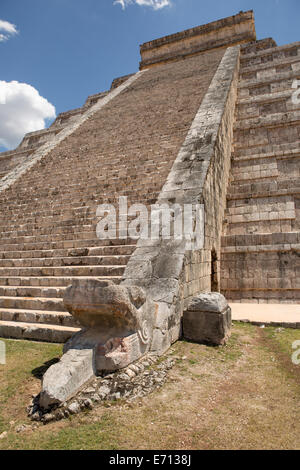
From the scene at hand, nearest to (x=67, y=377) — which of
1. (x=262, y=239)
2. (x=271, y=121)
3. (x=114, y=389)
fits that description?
(x=114, y=389)

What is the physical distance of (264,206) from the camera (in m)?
8.32

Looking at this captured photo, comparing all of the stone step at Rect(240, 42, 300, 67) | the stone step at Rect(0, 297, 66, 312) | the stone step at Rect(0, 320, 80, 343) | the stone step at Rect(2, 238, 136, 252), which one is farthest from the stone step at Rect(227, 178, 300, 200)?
the stone step at Rect(240, 42, 300, 67)

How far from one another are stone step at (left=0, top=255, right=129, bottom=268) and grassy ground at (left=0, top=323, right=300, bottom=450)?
198cm

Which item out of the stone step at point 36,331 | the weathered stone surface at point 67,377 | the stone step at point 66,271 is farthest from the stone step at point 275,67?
the weathered stone surface at point 67,377

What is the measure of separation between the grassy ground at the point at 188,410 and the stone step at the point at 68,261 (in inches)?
77.8

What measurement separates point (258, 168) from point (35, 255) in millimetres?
6717

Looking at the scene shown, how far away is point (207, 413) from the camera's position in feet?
8.57

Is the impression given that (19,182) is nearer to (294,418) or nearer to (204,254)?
(204,254)

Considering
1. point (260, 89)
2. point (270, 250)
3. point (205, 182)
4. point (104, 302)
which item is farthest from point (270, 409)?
point (260, 89)

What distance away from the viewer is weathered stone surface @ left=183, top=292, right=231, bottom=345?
4.21 metres

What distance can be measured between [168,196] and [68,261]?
238cm

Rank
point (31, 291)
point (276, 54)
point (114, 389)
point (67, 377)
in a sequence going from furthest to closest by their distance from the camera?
point (276, 54), point (31, 291), point (114, 389), point (67, 377)

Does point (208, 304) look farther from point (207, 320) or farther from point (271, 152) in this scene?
point (271, 152)

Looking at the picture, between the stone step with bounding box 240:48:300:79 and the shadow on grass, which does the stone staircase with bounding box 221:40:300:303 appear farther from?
the shadow on grass
